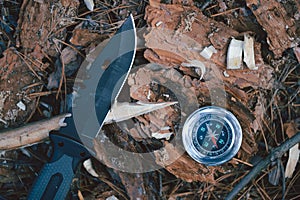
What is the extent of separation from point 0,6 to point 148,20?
0.81m

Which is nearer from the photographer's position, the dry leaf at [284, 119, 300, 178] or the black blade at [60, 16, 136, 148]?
the black blade at [60, 16, 136, 148]

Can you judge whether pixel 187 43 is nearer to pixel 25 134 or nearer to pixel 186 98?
pixel 186 98

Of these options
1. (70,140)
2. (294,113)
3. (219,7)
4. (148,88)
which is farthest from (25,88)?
(294,113)

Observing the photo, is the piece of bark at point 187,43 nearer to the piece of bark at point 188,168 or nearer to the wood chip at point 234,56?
the wood chip at point 234,56

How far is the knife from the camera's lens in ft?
7.14

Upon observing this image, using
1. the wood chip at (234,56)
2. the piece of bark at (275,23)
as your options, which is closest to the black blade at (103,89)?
the wood chip at (234,56)

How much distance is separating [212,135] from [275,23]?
2.12ft

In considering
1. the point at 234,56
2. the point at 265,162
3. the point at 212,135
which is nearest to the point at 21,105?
the point at 212,135

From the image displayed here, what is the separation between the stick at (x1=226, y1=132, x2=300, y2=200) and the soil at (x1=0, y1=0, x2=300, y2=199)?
0.04m

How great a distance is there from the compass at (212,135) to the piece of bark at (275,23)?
→ 1.45 feet

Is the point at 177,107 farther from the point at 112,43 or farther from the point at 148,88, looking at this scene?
the point at 112,43

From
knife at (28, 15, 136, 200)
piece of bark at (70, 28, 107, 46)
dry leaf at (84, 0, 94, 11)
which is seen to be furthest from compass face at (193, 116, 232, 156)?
dry leaf at (84, 0, 94, 11)

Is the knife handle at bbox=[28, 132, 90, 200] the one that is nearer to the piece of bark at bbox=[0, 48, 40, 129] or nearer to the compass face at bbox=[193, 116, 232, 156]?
the piece of bark at bbox=[0, 48, 40, 129]

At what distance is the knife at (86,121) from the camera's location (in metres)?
2.18
